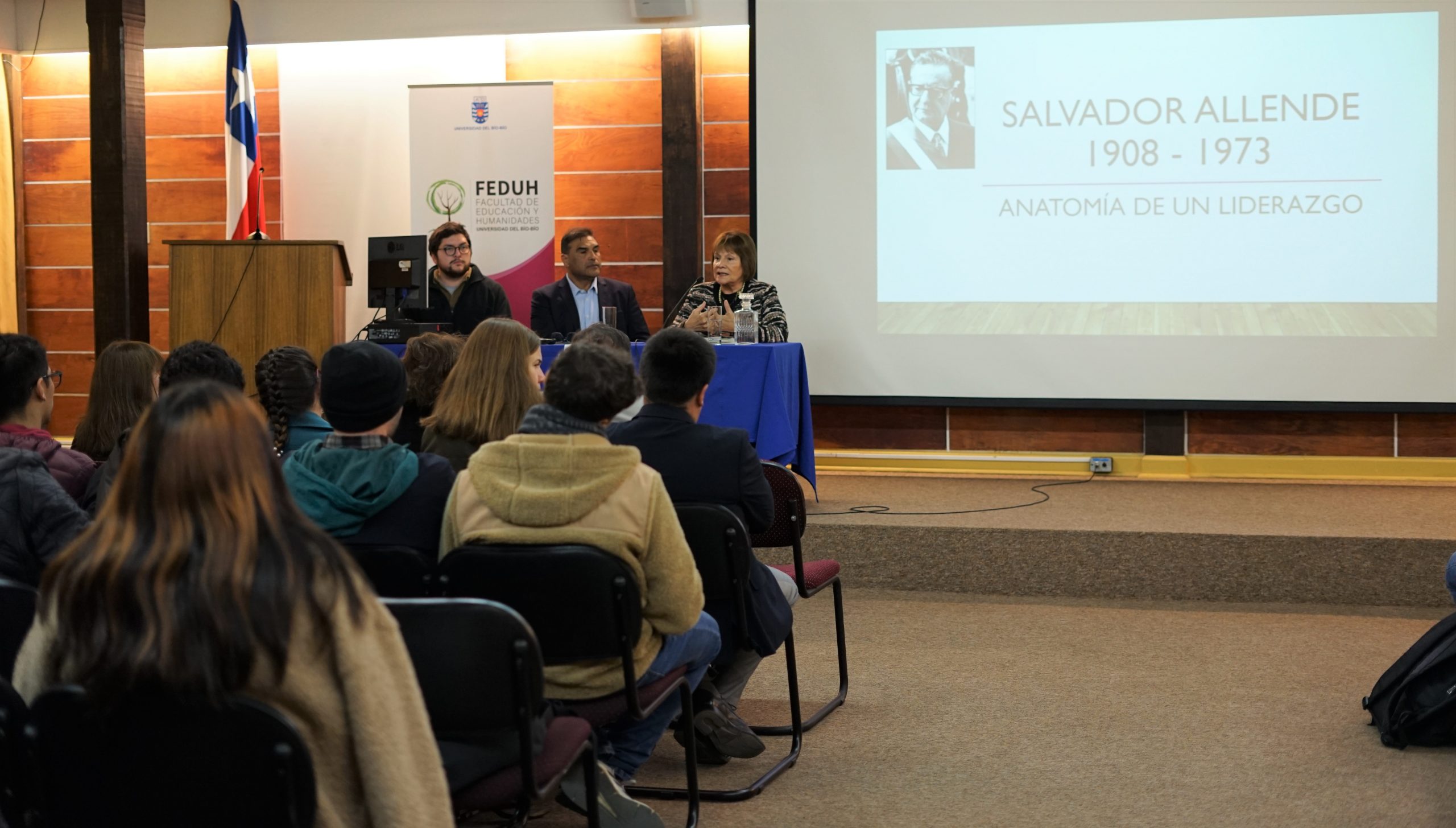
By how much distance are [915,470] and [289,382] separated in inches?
159

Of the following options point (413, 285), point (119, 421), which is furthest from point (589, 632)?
point (413, 285)

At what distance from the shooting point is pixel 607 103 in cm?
675

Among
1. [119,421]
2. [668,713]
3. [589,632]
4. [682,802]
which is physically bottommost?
[682,802]

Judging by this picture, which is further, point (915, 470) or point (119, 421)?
point (915, 470)

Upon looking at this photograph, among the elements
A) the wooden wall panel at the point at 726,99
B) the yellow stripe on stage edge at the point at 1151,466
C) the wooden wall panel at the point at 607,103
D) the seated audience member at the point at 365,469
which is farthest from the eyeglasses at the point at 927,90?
the seated audience member at the point at 365,469

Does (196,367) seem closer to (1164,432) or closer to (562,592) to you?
(562,592)

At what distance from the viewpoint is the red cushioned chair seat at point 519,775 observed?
71.1 inches

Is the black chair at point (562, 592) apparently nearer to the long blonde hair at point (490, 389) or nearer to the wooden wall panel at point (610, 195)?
the long blonde hair at point (490, 389)

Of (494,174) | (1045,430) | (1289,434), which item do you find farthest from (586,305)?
(1289,434)

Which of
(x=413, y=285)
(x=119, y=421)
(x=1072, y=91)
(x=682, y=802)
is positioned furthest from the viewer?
(x=1072, y=91)

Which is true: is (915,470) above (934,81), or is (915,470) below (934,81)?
below

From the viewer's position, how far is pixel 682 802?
277cm

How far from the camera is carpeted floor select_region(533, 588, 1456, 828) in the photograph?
268cm

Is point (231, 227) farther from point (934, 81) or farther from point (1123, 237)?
point (1123, 237)
